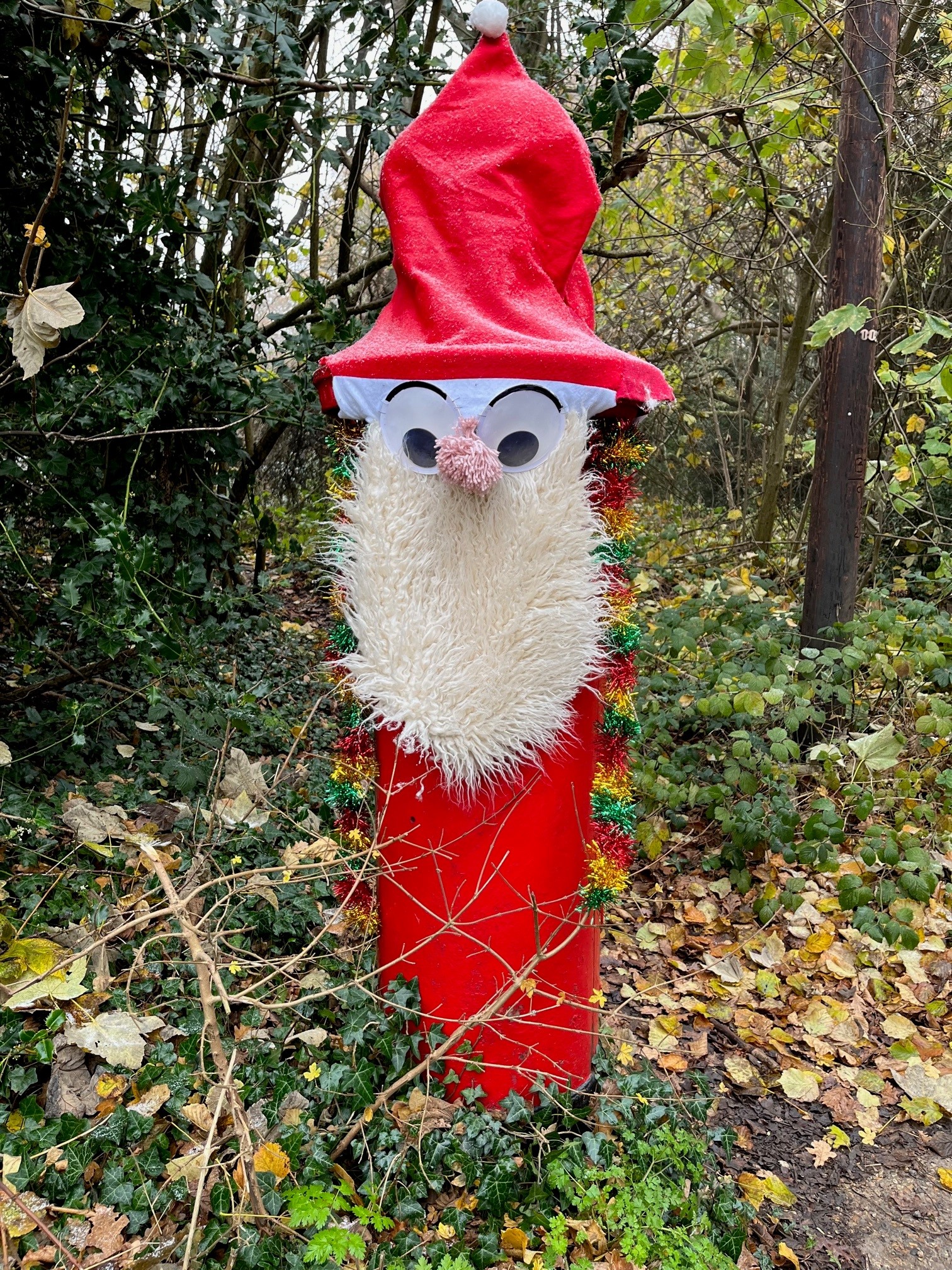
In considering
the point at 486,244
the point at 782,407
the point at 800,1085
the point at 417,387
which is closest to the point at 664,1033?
the point at 800,1085

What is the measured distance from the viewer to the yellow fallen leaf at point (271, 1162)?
1539 millimetres

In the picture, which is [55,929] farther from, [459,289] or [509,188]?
[509,188]

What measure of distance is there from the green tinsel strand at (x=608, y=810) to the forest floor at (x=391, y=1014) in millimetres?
362

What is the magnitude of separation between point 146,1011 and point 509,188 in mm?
1858

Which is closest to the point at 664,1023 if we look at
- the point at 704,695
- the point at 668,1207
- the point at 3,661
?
the point at 668,1207

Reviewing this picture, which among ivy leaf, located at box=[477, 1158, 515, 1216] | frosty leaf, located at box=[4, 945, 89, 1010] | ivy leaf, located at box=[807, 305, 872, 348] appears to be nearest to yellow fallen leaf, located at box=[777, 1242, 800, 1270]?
ivy leaf, located at box=[477, 1158, 515, 1216]

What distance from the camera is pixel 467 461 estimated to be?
145cm

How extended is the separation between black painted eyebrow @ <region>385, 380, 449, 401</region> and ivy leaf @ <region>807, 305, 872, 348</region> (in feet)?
5.27

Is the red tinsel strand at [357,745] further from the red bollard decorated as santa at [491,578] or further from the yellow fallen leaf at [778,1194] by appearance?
the yellow fallen leaf at [778,1194]

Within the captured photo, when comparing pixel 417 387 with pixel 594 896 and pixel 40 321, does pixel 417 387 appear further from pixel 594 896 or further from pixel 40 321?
pixel 594 896

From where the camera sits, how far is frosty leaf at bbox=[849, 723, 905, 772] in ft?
8.78

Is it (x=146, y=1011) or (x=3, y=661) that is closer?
(x=146, y=1011)

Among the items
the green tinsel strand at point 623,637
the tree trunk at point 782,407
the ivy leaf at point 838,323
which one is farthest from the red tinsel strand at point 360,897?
the tree trunk at point 782,407

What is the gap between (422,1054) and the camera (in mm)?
1831
